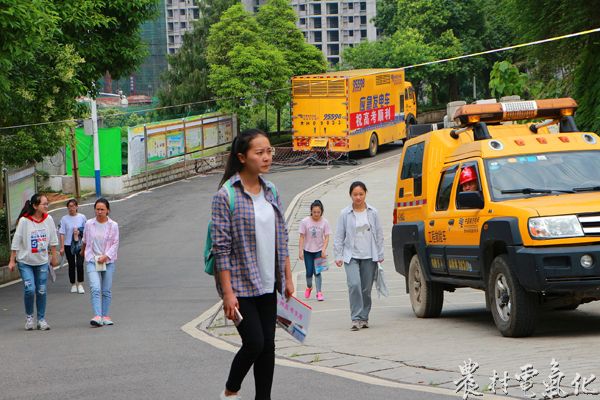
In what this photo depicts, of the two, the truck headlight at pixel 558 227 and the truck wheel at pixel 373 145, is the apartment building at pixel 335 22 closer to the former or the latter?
the truck wheel at pixel 373 145

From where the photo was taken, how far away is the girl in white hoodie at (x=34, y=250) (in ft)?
49.1

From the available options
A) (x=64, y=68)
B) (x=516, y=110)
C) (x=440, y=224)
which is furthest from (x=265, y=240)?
(x=64, y=68)

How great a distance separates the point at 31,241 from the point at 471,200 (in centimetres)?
599

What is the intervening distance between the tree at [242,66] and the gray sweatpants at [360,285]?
37.3 metres

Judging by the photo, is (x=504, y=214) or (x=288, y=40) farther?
(x=288, y=40)

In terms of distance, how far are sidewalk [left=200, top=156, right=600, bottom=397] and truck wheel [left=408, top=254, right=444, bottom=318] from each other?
0.52ft

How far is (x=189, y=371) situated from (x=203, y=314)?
5.77 metres

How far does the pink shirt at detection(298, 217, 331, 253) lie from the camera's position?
18.1 meters

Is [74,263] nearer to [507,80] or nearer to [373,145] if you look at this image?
[507,80]

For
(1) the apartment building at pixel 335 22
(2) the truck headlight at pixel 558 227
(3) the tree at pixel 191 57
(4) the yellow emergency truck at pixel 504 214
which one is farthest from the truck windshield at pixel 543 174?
(1) the apartment building at pixel 335 22

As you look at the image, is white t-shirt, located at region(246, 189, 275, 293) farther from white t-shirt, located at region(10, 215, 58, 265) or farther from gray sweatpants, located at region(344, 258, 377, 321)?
white t-shirt, located at region(10, 215, 58, 265)

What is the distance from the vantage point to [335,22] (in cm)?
17288

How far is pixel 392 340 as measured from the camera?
11891 mm

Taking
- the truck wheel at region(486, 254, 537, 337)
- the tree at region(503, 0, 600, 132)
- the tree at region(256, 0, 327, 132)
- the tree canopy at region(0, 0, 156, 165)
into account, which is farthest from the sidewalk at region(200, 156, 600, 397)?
the tree at region(256, 0, 327, 132)
